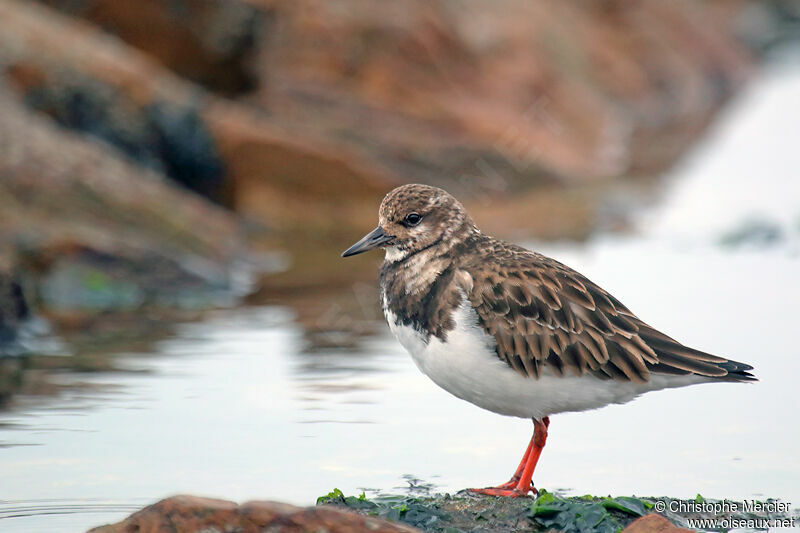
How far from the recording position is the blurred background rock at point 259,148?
10586 millimetres

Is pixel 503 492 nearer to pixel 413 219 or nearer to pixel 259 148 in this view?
pixel 413 219

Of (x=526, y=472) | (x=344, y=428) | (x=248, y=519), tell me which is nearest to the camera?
(x=248, y=519)

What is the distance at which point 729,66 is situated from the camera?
30.0 m

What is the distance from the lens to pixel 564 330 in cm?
582

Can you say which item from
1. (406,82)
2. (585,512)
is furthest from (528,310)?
(406,82)

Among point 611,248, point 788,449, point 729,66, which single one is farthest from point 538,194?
point 729,66

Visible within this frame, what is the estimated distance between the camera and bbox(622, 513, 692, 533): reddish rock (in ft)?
16.0

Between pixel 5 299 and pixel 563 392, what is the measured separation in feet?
16.0

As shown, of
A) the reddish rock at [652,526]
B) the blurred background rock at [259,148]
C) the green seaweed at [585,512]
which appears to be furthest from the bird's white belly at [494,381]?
the blurred background rock at [259,148]

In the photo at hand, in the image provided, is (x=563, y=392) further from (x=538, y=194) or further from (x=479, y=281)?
(x=538, y=194)

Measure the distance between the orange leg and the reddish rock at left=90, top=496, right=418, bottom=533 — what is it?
3.40ft

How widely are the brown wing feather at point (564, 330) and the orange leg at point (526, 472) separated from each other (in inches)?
14.1

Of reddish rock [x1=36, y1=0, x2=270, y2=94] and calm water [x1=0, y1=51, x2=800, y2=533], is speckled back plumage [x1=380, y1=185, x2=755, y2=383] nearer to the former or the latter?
calm water [x1=0, y1=51, x2=800, y2=533]

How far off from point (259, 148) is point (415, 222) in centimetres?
860
